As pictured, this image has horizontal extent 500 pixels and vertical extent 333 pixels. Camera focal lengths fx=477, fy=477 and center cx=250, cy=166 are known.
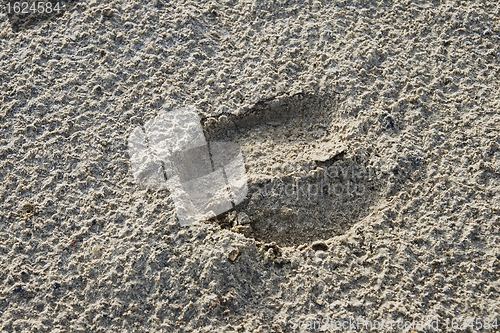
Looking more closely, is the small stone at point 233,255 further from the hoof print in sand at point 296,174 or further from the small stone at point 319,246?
the small stone at point 319,246

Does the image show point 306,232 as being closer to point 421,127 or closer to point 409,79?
point 421,127

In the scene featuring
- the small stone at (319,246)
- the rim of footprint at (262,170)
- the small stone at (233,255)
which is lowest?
the small stone at (319,246)

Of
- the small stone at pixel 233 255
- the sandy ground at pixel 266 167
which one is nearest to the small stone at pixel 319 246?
the sandy ground at pixel 266 167

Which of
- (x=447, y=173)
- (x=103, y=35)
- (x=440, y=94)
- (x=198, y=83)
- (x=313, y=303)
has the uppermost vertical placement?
(x=103, y=35)

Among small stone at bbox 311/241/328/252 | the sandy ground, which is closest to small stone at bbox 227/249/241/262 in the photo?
the sandy ground

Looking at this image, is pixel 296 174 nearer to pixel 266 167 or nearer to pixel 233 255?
pixel 266 167

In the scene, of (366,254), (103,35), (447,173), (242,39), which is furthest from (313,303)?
(103,35)

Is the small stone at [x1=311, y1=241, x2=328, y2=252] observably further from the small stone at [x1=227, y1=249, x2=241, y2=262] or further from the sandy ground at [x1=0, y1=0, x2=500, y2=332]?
the small stone at [x1=227, y1=249, x2=241, y2=262]
